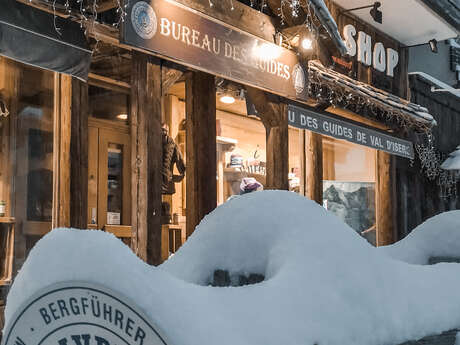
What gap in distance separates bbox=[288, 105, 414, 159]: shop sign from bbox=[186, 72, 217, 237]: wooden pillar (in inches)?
44.4

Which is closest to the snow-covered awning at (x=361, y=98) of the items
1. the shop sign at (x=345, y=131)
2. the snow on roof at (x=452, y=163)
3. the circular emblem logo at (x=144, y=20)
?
the shop sign at (x=345, y=131)

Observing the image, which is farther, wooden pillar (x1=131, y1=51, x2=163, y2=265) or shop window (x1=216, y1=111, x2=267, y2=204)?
shop window (x1=216, y1=111, x2=267, y2=204)

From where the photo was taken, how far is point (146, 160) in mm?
5176

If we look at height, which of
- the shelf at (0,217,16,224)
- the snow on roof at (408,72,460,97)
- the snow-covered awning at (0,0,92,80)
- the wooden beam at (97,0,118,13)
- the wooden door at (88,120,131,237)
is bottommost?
the shelf at (0,217,16,224)

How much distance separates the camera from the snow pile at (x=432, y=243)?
3.15 metres

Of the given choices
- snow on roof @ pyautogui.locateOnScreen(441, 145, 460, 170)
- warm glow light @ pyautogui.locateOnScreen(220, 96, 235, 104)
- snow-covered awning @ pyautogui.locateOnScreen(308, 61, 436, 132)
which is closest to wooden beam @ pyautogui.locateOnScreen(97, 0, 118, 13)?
snow-covered awning @ pyautogui.locateOnScreen(308, 61, 436, 132)

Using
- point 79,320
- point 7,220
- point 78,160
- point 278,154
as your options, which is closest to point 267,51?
point 278,154

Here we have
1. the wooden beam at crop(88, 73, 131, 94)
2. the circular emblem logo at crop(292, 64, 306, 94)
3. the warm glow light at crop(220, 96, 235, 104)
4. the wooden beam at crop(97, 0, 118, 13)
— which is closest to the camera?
the wooden beam at crop(97, 0, 118, 13)

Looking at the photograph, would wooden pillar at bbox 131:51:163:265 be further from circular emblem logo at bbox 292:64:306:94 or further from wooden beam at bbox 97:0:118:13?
circular emblem logo at bbox 292:64:306:94

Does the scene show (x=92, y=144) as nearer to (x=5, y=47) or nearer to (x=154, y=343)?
(x=5, y=47)

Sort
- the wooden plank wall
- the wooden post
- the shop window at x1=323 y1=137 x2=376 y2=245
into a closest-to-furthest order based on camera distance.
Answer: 1. the wooden post
2. the shop window at x1=323 y1=137 x2=376 y2=245
3. the wooden plank wall

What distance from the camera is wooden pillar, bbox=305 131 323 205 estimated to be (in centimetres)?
835

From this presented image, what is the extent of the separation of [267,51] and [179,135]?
2756 mm

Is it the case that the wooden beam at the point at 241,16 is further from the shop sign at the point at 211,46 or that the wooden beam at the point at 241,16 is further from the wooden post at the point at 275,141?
the wooden post at the point at 275,141
